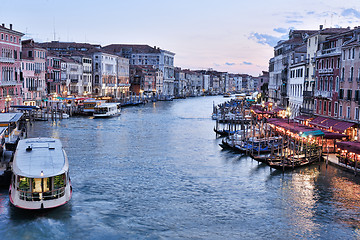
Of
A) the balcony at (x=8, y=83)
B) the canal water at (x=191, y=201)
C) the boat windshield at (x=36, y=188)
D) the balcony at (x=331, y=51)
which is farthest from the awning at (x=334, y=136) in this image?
the balcony at (x=8, y=83)

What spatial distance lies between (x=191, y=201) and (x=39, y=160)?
4950 mm

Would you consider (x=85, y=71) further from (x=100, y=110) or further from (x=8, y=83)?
(x=8, y=83)

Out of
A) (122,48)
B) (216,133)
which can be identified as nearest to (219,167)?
(216,133)

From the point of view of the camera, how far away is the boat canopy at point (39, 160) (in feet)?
40.9

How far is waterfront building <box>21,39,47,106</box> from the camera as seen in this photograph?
42688 millimetres

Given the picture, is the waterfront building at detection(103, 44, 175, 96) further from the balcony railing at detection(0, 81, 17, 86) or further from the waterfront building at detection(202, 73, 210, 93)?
the balcony railing at detection(0, 81, 17, 86)

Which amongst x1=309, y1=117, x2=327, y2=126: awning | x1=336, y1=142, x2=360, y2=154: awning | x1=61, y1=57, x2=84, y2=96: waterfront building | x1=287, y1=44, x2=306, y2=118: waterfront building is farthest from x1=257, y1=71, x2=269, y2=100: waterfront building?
x1=336, y1=142, x2=360, y2=154: awning

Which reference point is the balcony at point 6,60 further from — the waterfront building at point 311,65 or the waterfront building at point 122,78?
the waterfront building at point 122,78

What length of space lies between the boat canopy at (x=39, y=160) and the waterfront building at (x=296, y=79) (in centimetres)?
2086

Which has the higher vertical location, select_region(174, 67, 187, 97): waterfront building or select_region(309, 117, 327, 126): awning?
select_region(174, 67, 187, 97): waterfront building

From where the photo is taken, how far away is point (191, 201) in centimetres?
1436

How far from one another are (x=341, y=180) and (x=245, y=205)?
484cm

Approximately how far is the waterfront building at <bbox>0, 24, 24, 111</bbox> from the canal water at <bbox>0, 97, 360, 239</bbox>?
51.0 feet

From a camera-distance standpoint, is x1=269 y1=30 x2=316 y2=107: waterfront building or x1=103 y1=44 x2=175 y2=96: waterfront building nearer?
x1=269 y1=30 x2=316 y2=107: waterfront building
